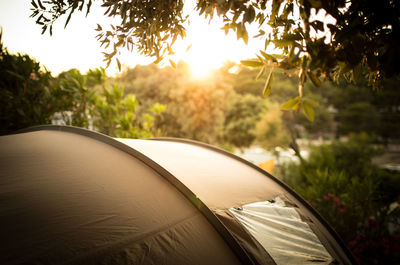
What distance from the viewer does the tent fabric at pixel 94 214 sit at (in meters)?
1.07

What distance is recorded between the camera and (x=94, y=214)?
4.12ft

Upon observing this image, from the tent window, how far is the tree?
1.01 meters

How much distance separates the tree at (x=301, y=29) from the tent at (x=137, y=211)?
2.58 ft

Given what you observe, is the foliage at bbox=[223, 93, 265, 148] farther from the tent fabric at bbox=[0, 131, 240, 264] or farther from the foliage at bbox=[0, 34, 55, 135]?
the tent fabric at bbox=[0, 131, 240, 264]

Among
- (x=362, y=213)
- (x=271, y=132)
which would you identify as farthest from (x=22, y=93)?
(x=271, y=132)

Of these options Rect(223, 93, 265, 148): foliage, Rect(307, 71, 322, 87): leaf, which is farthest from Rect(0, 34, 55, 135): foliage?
Rect(223, 93, 265, 148): foliage

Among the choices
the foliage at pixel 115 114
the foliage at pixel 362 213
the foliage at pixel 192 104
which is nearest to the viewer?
the foliage at pixel 362 213

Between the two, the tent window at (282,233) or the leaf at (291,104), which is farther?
the tent window at (282,233)

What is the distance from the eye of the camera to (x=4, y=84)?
3977mm

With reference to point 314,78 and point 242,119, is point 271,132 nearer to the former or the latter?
point 242,119

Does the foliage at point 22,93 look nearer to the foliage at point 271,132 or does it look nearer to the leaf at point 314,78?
the leaf at point 314,78

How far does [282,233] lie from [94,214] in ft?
4.22

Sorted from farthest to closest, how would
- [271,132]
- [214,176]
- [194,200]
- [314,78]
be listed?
[271,132] → [214,176] → [194,200] → [314,78]

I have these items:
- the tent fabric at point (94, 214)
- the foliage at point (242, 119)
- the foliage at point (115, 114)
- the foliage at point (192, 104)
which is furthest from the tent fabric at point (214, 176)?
the foliage at point (242, 119)
